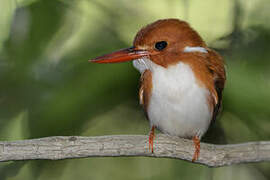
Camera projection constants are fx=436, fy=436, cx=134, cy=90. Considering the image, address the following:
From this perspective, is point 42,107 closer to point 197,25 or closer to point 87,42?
point 87,42

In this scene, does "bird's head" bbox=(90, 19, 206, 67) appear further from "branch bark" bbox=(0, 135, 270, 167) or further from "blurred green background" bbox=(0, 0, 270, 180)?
"branch bark" bbox=(0, 135, 270, 167)

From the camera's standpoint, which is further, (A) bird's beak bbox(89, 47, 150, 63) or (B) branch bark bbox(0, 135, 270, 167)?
(A) bird's beak bbox(89, 47, 150, 63)

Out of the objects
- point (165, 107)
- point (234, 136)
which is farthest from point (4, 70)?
point (234, 136)

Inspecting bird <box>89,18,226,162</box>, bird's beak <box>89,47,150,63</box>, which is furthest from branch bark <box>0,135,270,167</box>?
bird's beak <box>89,47,150,63</box>

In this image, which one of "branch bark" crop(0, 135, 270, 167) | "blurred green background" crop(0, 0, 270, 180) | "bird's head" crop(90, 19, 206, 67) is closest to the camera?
"branch bark" crop(0, 135, 270, 167)

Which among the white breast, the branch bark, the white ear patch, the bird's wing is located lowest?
the branch bark
